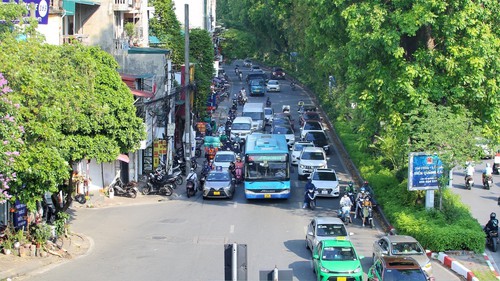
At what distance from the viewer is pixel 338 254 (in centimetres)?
2314

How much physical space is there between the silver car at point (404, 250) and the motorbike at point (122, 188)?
617 inches

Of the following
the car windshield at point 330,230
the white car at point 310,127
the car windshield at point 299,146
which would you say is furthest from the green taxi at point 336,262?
the white car at point 310,127

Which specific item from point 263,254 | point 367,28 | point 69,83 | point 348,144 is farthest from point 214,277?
point 348,144

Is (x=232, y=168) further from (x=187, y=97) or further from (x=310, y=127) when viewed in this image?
(x=310, y=127)

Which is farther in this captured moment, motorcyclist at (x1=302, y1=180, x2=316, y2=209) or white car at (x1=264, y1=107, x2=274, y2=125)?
white car at (x1=264, y1=107, x2=274, y2=125)

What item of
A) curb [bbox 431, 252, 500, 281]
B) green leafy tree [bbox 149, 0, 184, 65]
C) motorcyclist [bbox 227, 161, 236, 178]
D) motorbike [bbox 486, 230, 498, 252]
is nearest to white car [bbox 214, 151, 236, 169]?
motorcyclist [bbox 227, 161, 236, 178]

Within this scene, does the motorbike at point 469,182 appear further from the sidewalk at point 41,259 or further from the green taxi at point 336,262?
the sidewalk at point 41,259

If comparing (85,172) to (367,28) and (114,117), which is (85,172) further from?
(367,28)

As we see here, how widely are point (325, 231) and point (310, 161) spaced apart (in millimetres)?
16279

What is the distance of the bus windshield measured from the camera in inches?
1416

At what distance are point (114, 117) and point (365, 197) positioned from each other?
10593 millimetres

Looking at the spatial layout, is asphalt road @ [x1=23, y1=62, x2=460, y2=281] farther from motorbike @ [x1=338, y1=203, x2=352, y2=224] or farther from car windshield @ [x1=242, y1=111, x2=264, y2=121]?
car windshield @ [x1=242, y1=111, x2=264, y2=121]

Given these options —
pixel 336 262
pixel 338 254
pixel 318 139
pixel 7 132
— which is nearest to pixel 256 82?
pixel 318 139

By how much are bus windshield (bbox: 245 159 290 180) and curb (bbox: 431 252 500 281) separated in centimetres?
1053
